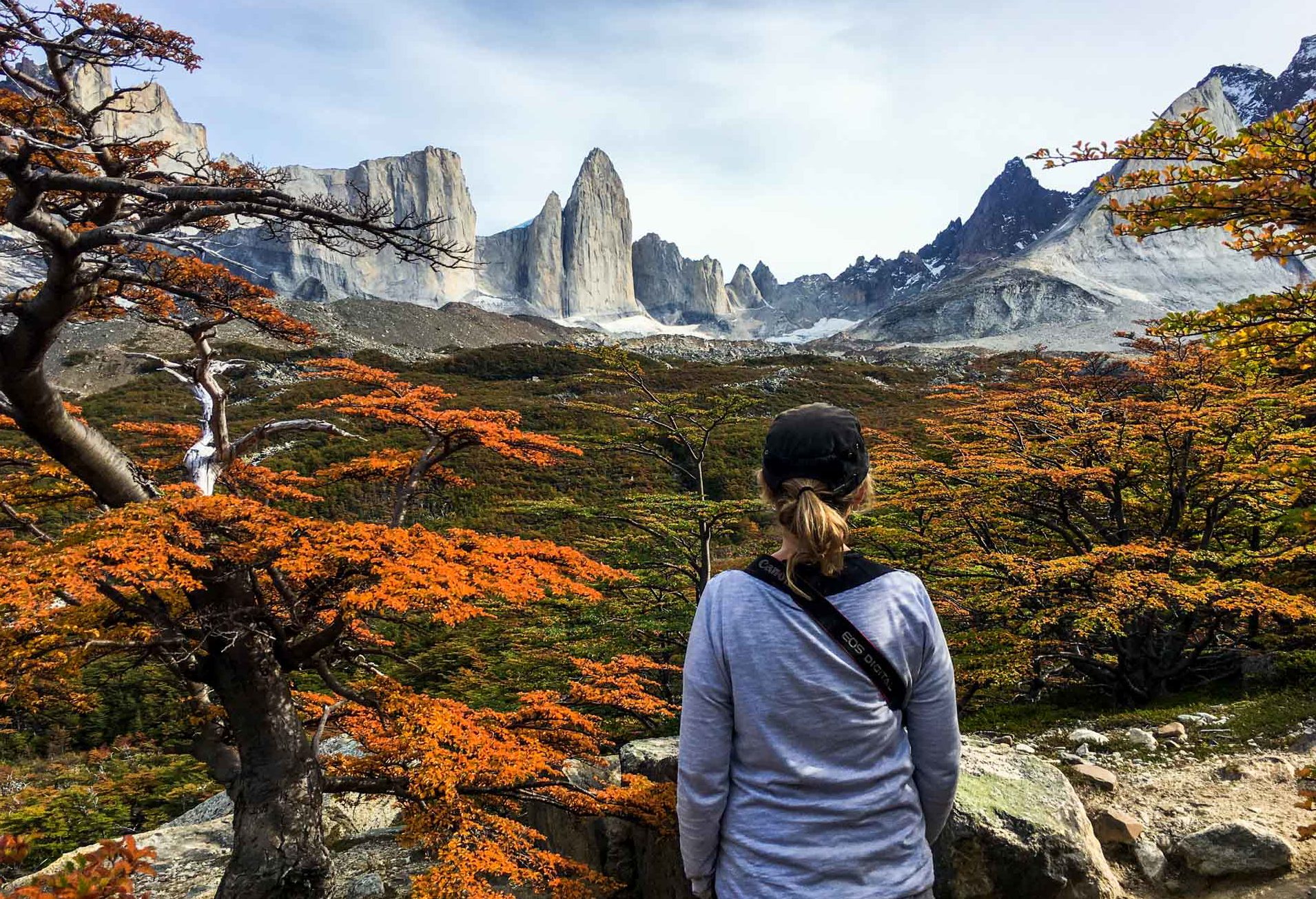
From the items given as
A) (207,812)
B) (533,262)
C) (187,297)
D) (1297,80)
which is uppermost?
(1297,80)

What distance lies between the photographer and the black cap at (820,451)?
142 cm

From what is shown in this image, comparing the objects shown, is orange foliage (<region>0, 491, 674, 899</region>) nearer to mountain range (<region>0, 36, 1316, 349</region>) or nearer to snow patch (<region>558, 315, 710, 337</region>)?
mountain range (<region>0, 36, 1316, 349</region>)

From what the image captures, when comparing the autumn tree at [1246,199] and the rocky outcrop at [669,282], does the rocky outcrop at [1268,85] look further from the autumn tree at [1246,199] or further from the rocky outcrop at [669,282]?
the autumn tree at [1246,199]

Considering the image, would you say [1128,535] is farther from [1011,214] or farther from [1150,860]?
[1011,214]

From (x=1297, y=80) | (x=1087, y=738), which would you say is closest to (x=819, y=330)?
(x=1297, y=80)

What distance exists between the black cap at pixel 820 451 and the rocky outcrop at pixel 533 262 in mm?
111971

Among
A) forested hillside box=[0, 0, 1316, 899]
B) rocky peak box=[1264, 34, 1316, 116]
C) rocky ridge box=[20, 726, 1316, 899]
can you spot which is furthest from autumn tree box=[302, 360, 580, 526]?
rocky peak box=[1264, 34, 1316, 116]

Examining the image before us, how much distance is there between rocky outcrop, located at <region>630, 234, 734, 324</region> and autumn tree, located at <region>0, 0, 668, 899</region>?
131 meters

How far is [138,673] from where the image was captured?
11.4 meters

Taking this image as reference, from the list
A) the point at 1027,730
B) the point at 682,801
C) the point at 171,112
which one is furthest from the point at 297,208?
the point at 171,112

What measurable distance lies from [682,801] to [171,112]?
111 metres

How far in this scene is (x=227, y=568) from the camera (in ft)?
13.0

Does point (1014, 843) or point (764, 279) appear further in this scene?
point (764, 279)

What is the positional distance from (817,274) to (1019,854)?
17517 centimetres
